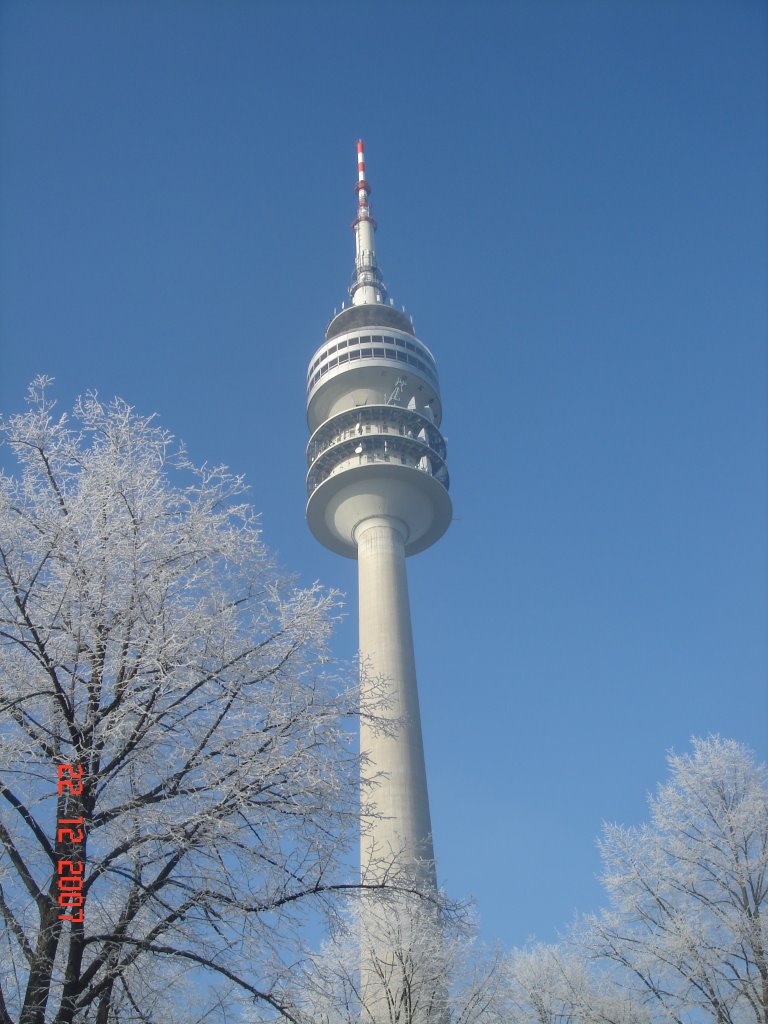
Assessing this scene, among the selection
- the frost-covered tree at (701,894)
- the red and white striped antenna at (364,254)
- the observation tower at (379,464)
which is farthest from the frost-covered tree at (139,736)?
the red and white striped antenna at (364,254)

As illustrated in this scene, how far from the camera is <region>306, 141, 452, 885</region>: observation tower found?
2169 inches

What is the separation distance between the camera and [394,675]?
51.7 metres

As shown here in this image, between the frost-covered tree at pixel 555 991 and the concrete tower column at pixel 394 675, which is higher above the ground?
the concrete tower column at pixel 394 675

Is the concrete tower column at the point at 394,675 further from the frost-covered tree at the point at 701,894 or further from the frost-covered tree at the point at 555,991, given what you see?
the frost-covered tree at the point at 701,894

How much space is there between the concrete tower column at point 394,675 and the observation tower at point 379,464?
0.29 ft

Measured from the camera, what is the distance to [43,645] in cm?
926

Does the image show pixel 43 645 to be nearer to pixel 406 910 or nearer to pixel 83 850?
pixel 83 850

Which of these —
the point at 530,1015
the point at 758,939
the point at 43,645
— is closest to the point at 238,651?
the point at 43,645

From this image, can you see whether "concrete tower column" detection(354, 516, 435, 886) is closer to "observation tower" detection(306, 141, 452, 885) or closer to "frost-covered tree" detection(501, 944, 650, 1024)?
"observation tower" detection(306, 141, 452, 885)

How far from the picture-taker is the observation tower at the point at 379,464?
55.1m

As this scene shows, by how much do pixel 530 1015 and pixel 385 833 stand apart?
16450 mm

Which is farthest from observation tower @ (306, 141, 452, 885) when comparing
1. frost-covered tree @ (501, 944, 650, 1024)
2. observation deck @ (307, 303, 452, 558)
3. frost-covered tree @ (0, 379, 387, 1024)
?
frost-covered tree @ (0, 379, 387, 1024)
